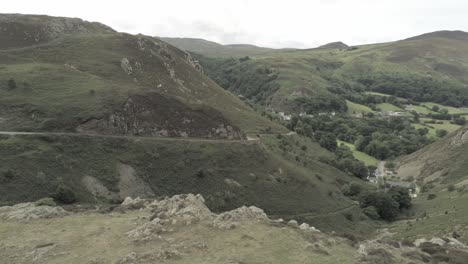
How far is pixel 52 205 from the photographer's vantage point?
51.4 meters

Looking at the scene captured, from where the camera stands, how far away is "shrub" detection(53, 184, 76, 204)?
58688 mm

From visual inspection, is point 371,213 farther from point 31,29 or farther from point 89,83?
point 31,29

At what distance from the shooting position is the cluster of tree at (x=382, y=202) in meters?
91.9

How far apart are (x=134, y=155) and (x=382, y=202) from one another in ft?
181

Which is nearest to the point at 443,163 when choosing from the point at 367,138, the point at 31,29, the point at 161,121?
the point at 367,138

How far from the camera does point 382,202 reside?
9275 cm

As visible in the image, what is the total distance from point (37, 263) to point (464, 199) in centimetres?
7886

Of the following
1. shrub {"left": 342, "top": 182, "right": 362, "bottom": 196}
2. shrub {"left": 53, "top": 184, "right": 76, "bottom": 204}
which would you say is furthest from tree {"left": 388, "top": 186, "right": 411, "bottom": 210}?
shrub {"left": 53, "top": 184, "right": 76, "bottom": 204}

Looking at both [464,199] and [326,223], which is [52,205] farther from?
[464,199]

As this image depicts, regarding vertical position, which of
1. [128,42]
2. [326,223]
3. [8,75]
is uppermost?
[128,42]

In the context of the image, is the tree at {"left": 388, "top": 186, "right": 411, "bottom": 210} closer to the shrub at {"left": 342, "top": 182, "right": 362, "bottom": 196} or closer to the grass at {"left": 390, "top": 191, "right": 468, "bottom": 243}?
the grass at {"left": 390, "top": 191, "right": 468, "bottom": 243}

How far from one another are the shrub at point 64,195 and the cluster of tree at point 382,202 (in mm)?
60789

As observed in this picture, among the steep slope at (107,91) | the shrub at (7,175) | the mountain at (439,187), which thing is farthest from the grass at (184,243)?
the steep slope at (107,91)

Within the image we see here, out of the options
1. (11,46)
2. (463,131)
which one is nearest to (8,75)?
(11,46)
